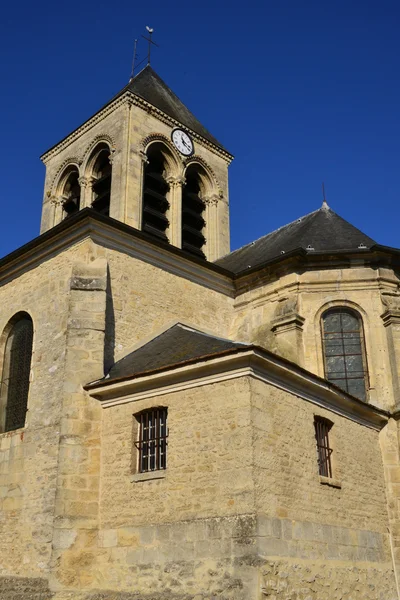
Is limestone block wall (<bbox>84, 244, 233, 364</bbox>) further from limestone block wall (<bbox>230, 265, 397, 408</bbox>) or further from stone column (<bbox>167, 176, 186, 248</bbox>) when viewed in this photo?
stone column (<bbox>167, 176, 186, 248</bbox>)

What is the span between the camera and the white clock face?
18562 millimetres

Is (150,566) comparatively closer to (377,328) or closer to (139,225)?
(377,328)

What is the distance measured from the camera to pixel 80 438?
9.74 m

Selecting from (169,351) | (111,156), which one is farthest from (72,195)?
(169,351)

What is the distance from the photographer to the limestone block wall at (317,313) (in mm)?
12523

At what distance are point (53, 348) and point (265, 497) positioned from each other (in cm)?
476

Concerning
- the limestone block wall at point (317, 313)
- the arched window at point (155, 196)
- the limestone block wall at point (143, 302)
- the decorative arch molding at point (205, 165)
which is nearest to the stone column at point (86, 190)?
the arched window at point (155, 196)

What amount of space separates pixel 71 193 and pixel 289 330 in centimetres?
987

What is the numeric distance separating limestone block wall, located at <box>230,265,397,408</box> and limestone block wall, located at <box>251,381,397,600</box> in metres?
2.04

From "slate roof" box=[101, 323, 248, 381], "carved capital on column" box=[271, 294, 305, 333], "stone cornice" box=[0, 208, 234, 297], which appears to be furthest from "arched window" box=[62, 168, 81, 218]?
"slate roof" box=[101, 323, 248, 381]

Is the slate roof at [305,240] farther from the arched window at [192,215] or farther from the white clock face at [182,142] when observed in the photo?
the white clock face at [182,142]

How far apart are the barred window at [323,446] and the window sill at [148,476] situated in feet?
8.10

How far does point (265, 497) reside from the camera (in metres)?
8.06

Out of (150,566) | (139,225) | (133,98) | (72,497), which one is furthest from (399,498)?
(133,98)
